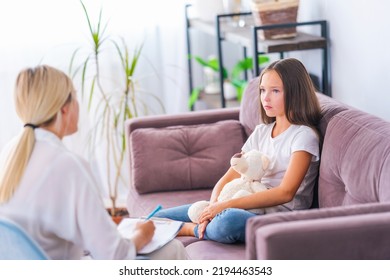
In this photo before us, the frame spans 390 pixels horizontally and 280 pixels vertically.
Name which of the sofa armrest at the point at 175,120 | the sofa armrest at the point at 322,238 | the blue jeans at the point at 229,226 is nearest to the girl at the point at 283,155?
the blue jeans at the point at 229,226

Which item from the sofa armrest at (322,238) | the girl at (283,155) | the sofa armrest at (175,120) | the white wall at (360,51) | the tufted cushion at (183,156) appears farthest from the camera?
the sofa armrest at (175,120)

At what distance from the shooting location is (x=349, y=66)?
10.4 feet

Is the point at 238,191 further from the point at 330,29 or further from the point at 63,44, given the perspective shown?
the point at 63,44

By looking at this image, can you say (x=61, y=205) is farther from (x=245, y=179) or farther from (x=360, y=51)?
(x=360, y=51)

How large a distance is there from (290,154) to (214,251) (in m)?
0.44

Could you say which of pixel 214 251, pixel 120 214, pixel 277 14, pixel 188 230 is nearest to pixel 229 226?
pixel 214 251

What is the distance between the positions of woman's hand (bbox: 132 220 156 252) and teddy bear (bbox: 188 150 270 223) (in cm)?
59

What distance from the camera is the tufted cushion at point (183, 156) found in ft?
10.4

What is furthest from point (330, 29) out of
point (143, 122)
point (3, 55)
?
point (3, 55)

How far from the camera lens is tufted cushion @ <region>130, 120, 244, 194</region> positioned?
10.4 feet

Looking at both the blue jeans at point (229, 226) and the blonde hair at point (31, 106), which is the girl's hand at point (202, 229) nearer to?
the blue jeans at point (229, 226)

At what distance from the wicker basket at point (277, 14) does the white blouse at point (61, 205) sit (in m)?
1.82

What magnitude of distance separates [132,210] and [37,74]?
141 cm

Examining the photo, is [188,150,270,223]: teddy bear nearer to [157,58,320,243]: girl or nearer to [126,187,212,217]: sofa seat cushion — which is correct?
[157,58,320,243]: girl
